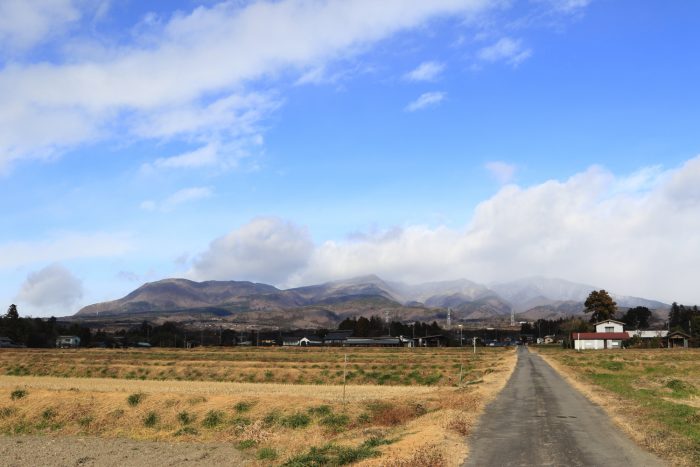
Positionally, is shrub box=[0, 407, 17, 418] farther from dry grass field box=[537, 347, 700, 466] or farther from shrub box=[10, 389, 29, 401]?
dry grass field box=[537, 347, 700, 466]

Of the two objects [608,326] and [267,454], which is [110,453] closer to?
[267,454]

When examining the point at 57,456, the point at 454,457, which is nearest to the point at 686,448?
the point at 454,457

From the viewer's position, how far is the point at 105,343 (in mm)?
184375

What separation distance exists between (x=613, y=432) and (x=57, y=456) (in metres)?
23.2

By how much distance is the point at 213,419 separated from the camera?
30.8m

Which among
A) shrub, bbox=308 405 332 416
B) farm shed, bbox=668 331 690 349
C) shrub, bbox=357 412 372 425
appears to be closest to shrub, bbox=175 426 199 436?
shrub, bbox=308 405 332 416

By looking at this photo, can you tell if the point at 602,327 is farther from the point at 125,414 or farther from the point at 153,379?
the point at 125,414

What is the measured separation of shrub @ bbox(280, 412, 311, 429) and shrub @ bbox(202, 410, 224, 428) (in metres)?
3.99

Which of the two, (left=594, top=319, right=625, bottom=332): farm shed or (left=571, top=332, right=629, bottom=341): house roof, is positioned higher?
(left=594, top=319, right=625, bottom=332): farm shed

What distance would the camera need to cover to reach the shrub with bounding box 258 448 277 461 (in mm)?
22219

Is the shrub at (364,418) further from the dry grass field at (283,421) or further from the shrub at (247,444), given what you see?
the shrub at (247,444)

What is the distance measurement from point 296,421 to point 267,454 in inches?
228

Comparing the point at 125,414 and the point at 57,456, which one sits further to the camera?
the point at 125,414

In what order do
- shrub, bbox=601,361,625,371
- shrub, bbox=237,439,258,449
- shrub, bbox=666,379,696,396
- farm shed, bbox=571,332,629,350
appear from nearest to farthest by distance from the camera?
shrub, bbox=237,439,258,449
shrub, bbox=666,379,696,396
shrub, bbox=601,361,625,371
farm shed, bbox=571,332,629,350
